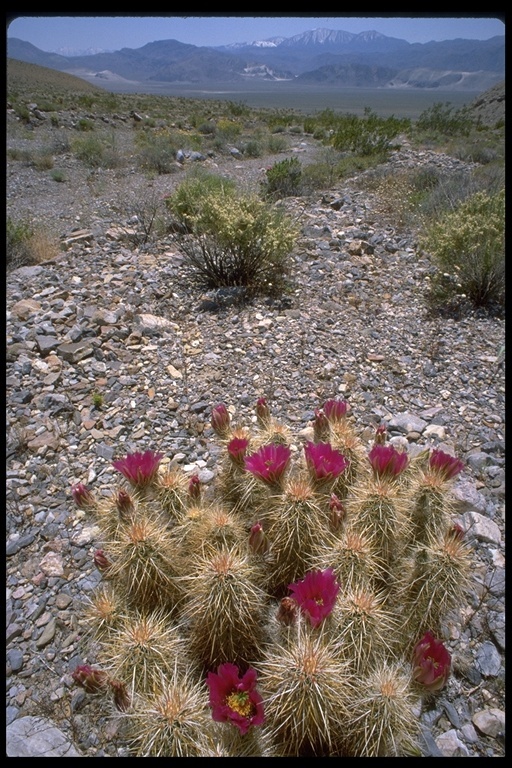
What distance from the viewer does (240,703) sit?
1443mm

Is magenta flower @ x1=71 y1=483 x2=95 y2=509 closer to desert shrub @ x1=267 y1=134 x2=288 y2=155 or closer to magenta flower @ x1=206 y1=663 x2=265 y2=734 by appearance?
magenta flower @ x1=206 y1=663 x2=265 y2=734

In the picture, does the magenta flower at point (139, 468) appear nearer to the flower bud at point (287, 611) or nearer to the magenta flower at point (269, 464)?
the magenta flower at point (269, 464)

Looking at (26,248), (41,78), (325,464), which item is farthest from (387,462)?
(41,78)

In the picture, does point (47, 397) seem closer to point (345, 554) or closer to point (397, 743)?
point (345, 554)

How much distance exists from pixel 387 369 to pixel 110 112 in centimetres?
2751

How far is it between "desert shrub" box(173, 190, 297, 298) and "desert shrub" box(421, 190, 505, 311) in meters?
1.58

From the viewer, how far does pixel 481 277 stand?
461cm

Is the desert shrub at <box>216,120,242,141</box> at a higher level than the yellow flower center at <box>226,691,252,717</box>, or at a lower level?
higher

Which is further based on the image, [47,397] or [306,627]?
[47,397]

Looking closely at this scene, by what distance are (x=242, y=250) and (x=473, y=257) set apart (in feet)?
7.49

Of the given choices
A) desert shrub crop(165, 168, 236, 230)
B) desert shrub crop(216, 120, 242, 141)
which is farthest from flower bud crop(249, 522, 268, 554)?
desert shrub crop(216, 120, 242, 141)

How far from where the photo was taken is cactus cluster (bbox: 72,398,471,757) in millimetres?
1433

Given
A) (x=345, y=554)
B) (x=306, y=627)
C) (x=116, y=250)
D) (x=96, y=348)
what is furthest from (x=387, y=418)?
(x=116, y=250)
